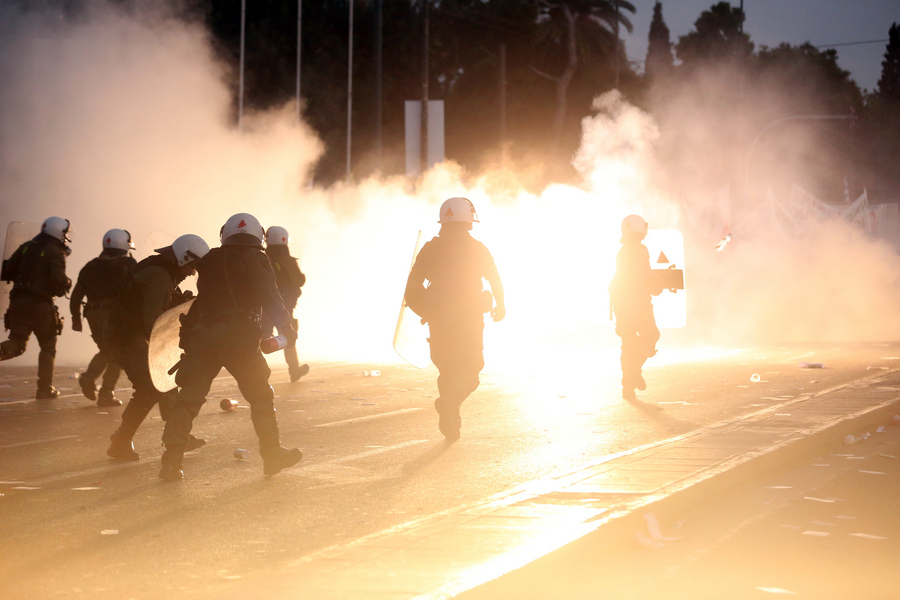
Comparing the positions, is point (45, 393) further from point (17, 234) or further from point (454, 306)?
point (454, 306)

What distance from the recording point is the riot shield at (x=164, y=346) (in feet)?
25.4

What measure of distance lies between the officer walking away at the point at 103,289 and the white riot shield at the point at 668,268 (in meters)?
5.22

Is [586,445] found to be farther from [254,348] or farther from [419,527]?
[419,527]

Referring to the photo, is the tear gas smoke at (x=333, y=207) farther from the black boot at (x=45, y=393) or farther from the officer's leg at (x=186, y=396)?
the officer's leg at (x=186, y=396)

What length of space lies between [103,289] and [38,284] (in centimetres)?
149

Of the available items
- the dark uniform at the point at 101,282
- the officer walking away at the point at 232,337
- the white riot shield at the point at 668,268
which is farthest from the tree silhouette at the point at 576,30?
the officer walking away at the point at 232,337

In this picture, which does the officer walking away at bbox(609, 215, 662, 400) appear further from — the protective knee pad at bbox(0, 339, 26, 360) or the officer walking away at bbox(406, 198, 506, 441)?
the protective knee pad at bbox(0, 339, 26, 360)

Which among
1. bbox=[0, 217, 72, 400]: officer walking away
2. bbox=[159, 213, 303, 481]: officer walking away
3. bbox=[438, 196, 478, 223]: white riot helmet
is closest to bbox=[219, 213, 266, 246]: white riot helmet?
bbox=[159, 213, 303, 481]: officer walking away

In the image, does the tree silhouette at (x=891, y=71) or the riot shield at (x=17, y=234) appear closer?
the riot shield at (x=17, y=234)

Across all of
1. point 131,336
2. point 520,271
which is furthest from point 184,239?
point 520,271

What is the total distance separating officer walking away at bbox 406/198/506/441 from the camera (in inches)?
323

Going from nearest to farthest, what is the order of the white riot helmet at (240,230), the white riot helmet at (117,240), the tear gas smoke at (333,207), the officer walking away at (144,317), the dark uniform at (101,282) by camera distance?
the white riot helmet at (240,230)
the officer walking away at (144,317)
the white riot helmet at (117,240)
the dark uniform at (101,282)
the tear gas smoke at (333,207)

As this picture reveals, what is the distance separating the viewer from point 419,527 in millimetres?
4984

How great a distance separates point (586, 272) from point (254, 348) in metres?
18.2
